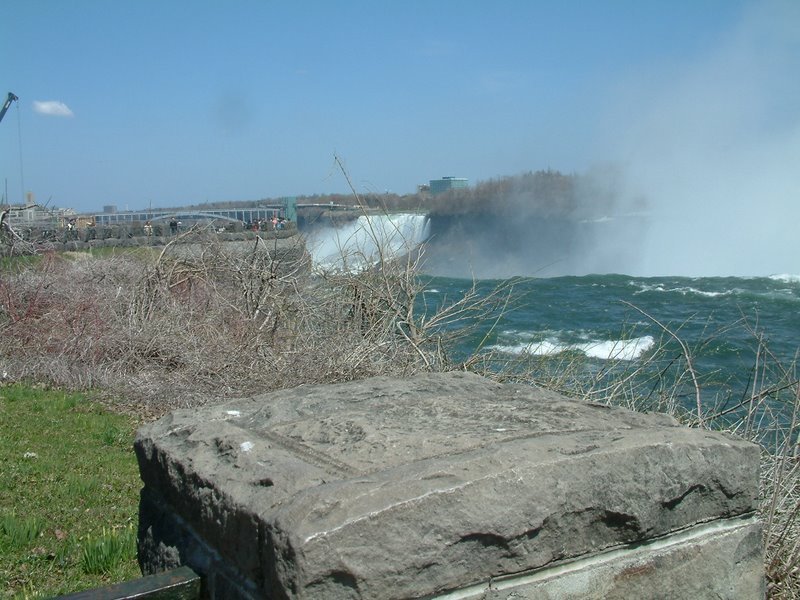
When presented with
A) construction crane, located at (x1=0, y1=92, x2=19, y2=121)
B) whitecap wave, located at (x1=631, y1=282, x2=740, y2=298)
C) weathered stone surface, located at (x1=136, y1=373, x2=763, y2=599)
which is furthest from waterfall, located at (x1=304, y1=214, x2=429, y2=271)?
whitecap wave, located at (x1=631, y1=282, x2=740, y2=298)

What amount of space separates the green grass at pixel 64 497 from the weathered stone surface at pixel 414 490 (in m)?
1.35

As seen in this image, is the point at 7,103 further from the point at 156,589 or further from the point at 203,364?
the point at 156,589

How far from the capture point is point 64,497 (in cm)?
528

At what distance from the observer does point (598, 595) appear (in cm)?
240

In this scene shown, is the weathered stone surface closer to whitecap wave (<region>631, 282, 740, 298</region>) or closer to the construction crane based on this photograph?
the construction crane

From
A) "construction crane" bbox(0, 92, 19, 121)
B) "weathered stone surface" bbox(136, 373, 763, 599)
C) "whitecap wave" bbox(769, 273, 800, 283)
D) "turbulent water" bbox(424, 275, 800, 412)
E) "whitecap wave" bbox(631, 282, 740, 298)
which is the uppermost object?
"construction crane" bbox(0, 92, 19, 121)

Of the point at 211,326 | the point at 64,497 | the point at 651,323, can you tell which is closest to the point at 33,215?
the point at 211,326

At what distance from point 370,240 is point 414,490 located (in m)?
7.64

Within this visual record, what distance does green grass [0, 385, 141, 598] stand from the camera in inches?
159

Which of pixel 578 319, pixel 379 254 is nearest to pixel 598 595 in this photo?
pixel 379 254

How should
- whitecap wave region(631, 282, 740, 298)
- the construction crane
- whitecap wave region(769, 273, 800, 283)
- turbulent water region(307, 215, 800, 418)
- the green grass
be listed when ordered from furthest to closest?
whitecap wave region(769, 273, 800, 283)
whitecap wave region(631, 282, 740, 298)
the construction crane
turbulent water region(307, 215, 800, 418)
the green grass

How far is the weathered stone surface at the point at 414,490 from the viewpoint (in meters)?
2.08

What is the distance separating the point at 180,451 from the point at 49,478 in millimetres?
3450

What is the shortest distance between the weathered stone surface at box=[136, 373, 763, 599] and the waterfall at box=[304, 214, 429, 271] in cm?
613
